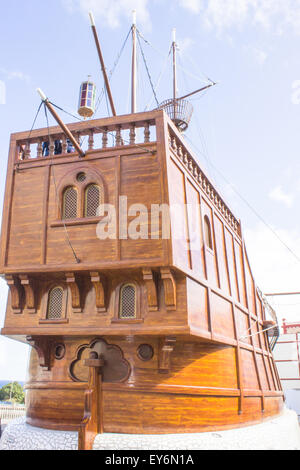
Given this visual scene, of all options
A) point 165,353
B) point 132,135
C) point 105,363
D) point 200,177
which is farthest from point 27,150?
point 165,353

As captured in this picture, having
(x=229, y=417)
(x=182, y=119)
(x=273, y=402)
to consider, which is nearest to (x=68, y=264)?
(x=229, y=417)

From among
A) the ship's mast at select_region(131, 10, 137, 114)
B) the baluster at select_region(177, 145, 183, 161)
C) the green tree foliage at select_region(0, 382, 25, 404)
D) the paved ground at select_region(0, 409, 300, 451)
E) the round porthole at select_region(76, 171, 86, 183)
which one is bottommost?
the paved ground at select_region(0, 409, 300, 451)

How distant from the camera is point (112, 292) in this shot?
880 centimetres

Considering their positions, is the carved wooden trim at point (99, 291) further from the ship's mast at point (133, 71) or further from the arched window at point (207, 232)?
the ship's mast at point (133, 71)

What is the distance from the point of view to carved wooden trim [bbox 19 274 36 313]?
29.1 feet

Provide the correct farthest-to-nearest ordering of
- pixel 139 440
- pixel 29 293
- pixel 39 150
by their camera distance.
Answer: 1. pixel 39 150
2. pixel 29 293
3. pixel 139 440

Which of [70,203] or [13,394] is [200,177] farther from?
[13,394]

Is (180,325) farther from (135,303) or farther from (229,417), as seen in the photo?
(229,417)

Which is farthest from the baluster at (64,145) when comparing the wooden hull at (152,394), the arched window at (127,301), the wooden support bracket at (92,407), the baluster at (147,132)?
the wooden support bracket at (92,407)

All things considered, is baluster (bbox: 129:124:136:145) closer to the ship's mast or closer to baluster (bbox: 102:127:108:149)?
baluster (bbox: 102:127:108:149)

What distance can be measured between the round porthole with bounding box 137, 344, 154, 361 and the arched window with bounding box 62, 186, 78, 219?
3264mm

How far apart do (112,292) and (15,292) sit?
7.22ft

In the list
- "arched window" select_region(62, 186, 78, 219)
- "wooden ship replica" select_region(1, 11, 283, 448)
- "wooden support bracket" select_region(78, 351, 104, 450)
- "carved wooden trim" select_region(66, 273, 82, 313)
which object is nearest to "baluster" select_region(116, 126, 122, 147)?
"wooden ship replica" select_region(1, 11, 283, 448)
